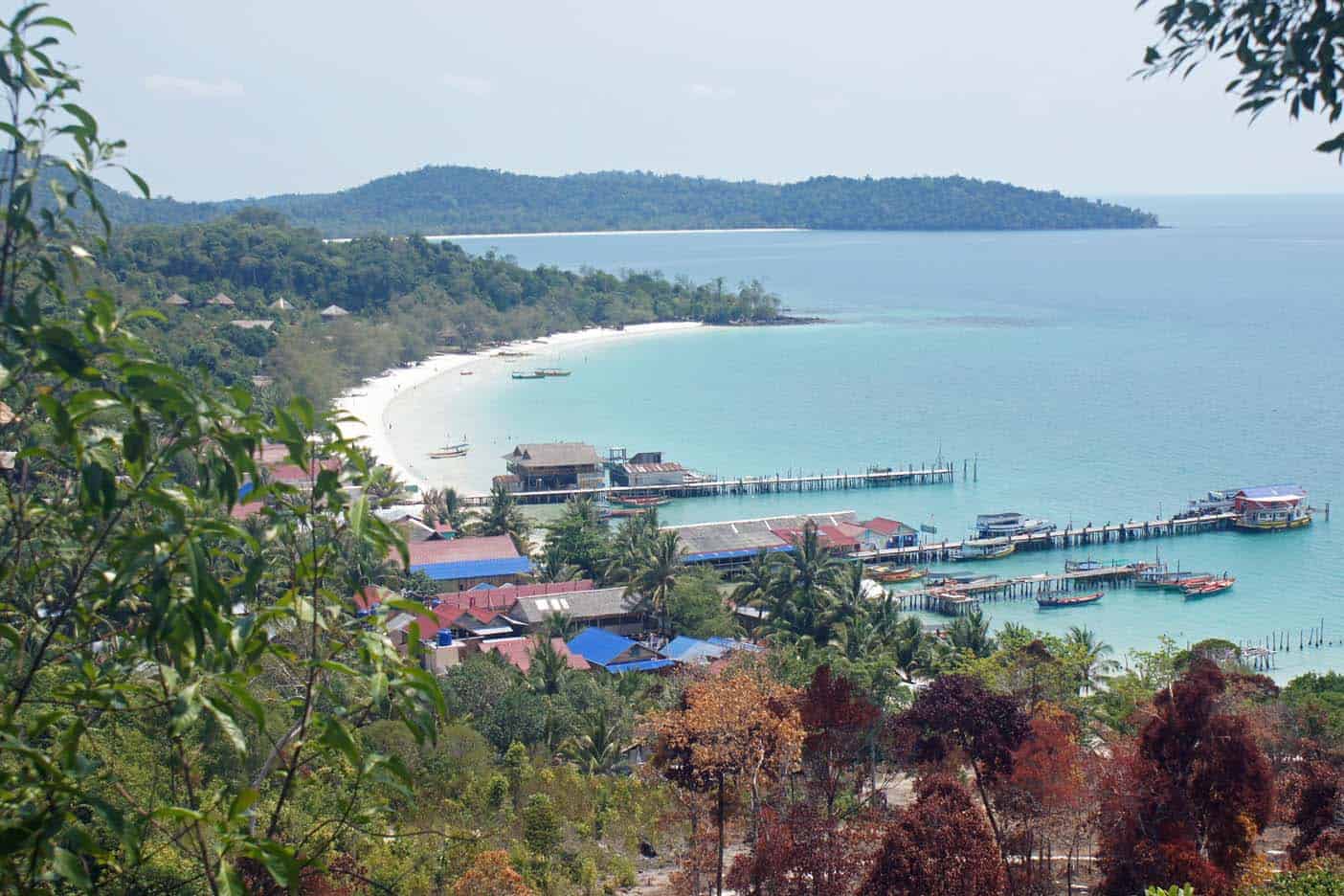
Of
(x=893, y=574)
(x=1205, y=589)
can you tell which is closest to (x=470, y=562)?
(x=893, y=574)

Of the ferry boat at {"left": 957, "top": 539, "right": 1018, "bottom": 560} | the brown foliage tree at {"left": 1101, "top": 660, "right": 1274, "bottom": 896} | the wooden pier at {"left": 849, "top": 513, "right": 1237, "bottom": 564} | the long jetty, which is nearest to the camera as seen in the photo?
the brown foliage tree at {"left": 1101, "top": 660, "right": 1274, "bottom": 896}

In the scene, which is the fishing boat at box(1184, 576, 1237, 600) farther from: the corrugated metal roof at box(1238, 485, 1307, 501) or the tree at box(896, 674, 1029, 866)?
the tree at box(896, 674, 1029, 866)

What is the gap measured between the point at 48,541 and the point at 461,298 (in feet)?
227

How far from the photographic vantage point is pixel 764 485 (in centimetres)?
3925

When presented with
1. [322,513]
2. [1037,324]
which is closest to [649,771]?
[322,513]

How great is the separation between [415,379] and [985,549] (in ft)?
105

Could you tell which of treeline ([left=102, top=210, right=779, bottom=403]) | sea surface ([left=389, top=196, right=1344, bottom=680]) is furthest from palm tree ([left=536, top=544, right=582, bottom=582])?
treeline ([left=102, top=210, right=779, bottom=403])

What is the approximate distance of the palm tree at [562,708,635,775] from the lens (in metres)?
15.3

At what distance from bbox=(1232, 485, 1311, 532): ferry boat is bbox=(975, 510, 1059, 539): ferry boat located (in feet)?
19.2

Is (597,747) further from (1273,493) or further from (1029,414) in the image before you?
(1029,414)

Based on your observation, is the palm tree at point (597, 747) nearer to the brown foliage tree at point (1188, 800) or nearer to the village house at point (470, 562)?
the brown foliage tree at point (1188, 800)

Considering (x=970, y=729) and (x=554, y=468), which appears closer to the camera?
(x=970, y=729)

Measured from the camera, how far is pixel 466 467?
1586 inches

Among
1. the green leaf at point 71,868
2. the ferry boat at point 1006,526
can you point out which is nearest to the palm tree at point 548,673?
the green leaf at point 71,868
